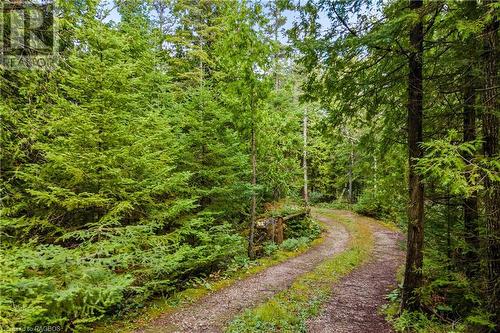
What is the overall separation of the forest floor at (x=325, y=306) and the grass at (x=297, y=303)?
25 centimetres

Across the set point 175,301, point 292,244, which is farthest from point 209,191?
point 292,244

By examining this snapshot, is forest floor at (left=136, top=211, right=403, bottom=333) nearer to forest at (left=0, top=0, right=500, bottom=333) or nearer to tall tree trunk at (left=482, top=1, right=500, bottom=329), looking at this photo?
forest at (left=0, top=0, right=500, bottom=333)

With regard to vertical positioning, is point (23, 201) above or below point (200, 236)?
above

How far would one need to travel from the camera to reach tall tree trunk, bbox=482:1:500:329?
4824mm

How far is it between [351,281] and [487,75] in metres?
7.63

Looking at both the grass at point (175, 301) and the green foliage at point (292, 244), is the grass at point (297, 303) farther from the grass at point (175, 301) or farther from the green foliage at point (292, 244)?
the green foliage at point (292, 244)

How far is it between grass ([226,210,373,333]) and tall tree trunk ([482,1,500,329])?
3764 mm

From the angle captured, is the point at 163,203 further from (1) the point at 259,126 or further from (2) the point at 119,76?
(1) the point at 259,126

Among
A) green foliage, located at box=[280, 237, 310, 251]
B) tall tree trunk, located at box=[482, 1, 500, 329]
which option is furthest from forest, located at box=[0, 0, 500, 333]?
green foliage, located at box=[280, 237, 310, 251]

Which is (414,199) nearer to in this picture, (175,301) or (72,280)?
(175,301)

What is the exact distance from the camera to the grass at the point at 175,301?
641 cm

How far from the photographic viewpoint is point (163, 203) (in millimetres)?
8992

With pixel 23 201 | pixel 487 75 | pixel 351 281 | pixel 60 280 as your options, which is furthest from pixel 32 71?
pixel 351 281

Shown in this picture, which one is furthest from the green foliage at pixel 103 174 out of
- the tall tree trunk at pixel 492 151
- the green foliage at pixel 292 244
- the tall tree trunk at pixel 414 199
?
the tall tree trunk at pixel 492 151
